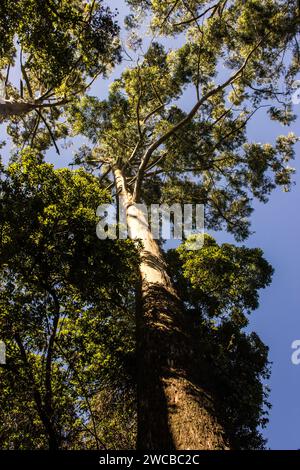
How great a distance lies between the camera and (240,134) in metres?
13.3

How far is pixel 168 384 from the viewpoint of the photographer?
4227mm

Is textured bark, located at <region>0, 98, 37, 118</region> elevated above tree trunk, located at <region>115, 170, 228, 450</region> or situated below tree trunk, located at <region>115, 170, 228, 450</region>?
above

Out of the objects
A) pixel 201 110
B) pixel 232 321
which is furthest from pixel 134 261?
pixel 201 110

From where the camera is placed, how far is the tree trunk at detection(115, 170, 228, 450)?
353 centimetres

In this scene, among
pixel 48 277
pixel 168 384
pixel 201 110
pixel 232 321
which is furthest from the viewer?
pixel 201 110

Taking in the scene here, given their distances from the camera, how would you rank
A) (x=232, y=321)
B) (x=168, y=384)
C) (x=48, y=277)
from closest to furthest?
(x=168, y=384), (x=48, y=277), (x=232, y=321)

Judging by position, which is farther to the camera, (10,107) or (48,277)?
(10,107)

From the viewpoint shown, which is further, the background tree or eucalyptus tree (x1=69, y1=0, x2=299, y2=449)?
eucalyptus tree (x1=69, y1=0, x2=299, y2=449)

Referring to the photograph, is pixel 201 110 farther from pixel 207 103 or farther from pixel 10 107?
pixel 10 107

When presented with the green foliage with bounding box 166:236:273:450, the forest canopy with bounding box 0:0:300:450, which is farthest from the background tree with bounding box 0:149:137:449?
the green foliage with bounding box 166:236:273:450

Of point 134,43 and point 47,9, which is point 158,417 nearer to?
point 47,9

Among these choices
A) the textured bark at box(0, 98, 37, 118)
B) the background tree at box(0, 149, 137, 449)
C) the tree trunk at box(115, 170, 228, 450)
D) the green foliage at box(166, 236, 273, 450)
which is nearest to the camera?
the tree trunk at box(115, 170, 228, 450)

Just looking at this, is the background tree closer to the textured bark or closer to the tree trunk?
the tree trunk

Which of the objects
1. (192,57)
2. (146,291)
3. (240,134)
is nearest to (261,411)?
(146,291)
